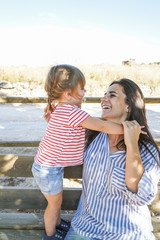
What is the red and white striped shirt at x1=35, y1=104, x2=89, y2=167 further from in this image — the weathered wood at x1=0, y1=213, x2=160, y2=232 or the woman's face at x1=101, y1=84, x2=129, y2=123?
the weathered wood at x1=0, y1=213, x2=160, y2=232

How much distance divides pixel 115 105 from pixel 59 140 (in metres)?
0.44

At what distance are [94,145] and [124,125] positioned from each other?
31 centimetres

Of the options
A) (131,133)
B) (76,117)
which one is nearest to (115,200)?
(131,133)

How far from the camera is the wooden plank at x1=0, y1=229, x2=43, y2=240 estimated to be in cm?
177

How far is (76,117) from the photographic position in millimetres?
1560

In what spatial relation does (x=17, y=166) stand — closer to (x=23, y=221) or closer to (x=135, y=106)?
(x=23, y=221)

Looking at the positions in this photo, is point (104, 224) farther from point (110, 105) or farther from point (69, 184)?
point (69, 184)

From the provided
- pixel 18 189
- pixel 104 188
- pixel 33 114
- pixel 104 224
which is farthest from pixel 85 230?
pixel 33 114

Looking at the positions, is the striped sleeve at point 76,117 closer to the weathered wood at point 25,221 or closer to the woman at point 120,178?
the woman at point 120,178

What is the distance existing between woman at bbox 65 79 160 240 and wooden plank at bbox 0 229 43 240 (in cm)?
35

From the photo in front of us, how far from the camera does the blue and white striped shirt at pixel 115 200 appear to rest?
4.68ft

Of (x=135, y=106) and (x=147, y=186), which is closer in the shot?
(x=147, y=186)

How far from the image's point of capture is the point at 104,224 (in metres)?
1.50

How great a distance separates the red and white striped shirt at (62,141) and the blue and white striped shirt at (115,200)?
154mm
